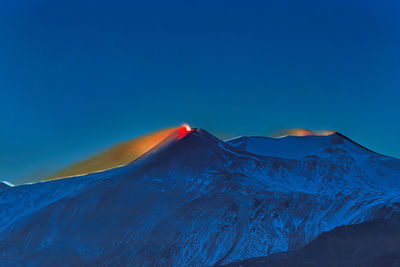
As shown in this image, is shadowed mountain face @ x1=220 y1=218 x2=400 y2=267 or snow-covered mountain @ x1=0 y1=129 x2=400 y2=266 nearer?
shadowed mountain face @ x1=220 y1=218 x2=400 y2=267

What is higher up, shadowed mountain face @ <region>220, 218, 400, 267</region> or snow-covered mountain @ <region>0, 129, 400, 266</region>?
snow-covered mountain @ <region>0, 129, 400, 266</region>

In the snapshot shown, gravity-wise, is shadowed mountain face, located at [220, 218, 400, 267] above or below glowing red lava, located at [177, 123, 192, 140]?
below

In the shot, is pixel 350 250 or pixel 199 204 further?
pixel 199 204

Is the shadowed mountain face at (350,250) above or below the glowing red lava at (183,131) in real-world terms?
below

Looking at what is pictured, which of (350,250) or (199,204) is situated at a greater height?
(199,204)

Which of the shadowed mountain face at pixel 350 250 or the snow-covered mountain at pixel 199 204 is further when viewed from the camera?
the snow-covered mountain at pixel 199 204

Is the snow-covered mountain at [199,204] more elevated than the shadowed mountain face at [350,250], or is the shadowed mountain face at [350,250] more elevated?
the snow-covered mountain at [199,204]
